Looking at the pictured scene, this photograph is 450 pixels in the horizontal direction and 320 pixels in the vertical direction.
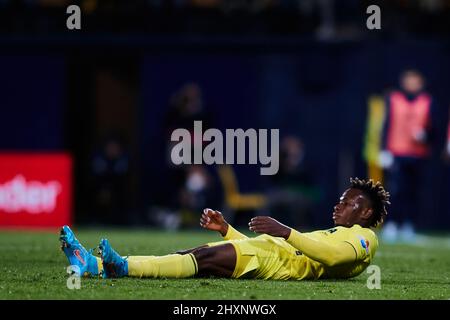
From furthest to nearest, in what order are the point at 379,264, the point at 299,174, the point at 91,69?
the point at 91,69 < the point at 299,174 < the point at 379,264

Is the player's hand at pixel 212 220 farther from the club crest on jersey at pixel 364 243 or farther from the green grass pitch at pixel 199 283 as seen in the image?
the club crest on jersey at pixel 364 243

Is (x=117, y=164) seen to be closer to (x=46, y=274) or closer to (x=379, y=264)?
(x=379, y=264)

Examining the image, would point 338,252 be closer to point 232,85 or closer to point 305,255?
point 305,255

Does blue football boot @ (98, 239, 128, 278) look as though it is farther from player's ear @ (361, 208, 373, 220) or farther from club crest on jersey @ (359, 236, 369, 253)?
player's ear @ (361, 208, 373, 220)

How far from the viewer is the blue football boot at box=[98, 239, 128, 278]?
25.2ft

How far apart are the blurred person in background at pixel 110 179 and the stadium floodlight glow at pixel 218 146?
2.68ft

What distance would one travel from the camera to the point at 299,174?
1711 cm

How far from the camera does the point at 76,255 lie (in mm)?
7852

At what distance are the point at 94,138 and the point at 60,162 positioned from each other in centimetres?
371

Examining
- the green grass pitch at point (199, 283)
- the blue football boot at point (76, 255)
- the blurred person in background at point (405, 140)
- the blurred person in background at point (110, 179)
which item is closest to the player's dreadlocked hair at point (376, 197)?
the green grass pitch at point (199, 283)

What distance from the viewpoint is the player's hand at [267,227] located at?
755 cm

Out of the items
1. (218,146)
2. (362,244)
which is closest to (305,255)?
(362,244)
